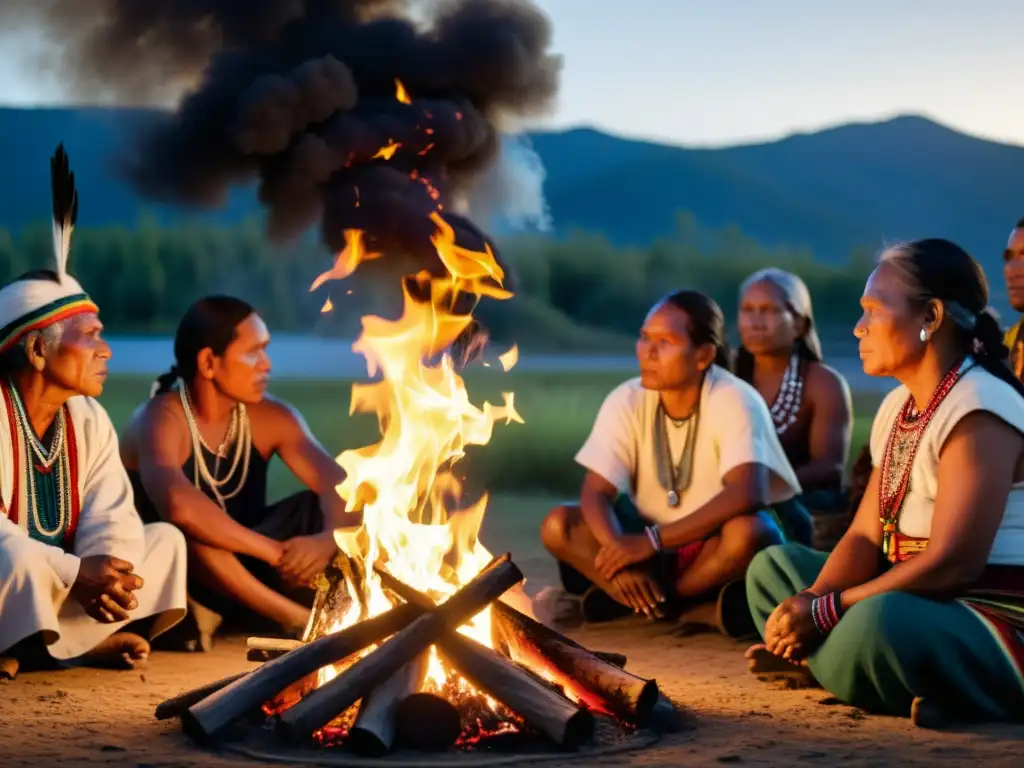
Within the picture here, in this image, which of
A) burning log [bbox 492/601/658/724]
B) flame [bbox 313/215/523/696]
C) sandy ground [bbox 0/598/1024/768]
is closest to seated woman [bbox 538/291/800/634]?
sandy ground [bbox 0/598/1024/768]

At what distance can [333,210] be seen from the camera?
2020 cm

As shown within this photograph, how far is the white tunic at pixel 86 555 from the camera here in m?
→ 4.95

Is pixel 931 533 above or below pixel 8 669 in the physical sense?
A: above

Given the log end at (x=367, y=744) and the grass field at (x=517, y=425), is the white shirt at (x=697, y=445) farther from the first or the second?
the grass field at (x=517, y=425)

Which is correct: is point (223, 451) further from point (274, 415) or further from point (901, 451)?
point (901, 451)

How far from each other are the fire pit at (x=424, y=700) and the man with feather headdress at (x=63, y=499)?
102 centimetres

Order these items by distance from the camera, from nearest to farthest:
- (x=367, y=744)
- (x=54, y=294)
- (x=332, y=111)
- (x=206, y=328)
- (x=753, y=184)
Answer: (x=367, y=744), (x=54, y=294), (x=206, y=328), (x=332, y=111), (x=753, y=184)

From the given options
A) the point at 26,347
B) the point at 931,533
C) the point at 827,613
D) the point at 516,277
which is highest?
the point at 516,277

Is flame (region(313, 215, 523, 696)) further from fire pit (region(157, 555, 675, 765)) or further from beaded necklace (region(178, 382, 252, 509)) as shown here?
beaded necklace (region(178, 382, 252, 509))

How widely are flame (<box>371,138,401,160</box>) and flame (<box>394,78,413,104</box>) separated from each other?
2.98 feet

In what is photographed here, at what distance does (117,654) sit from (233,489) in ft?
3.48

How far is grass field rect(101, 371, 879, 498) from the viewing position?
15.4 m

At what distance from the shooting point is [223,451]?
6.11 meters

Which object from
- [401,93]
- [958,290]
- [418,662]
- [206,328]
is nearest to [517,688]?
[418,662]
